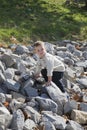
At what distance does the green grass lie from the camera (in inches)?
606

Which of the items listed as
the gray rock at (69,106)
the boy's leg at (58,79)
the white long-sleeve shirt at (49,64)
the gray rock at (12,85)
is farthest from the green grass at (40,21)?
the gray rock at (69,106)

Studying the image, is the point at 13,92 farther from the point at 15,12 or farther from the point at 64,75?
the point at 15,12

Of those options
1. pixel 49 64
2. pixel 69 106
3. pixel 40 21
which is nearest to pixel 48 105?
pixel 69 106

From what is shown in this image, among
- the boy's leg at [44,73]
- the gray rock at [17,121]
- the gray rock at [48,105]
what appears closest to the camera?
the gray rock at [17,121]

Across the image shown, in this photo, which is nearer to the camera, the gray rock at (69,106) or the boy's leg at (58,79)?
the gray rock at (69,106)

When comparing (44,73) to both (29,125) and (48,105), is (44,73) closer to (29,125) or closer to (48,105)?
(48,105)

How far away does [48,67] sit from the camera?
10.3 m

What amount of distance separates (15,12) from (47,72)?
22.3ft

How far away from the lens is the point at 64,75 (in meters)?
11.6

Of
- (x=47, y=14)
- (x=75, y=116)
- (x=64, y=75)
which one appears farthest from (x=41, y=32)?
(x=75, y=116)

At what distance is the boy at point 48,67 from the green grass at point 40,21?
4.04 m

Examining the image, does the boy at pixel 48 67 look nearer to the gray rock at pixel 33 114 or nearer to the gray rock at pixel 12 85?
the gray rock at pixel 12 85

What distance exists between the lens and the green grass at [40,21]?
15392mm

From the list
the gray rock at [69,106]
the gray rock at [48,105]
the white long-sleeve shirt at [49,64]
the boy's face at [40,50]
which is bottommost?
the gray rock at [69,106]
